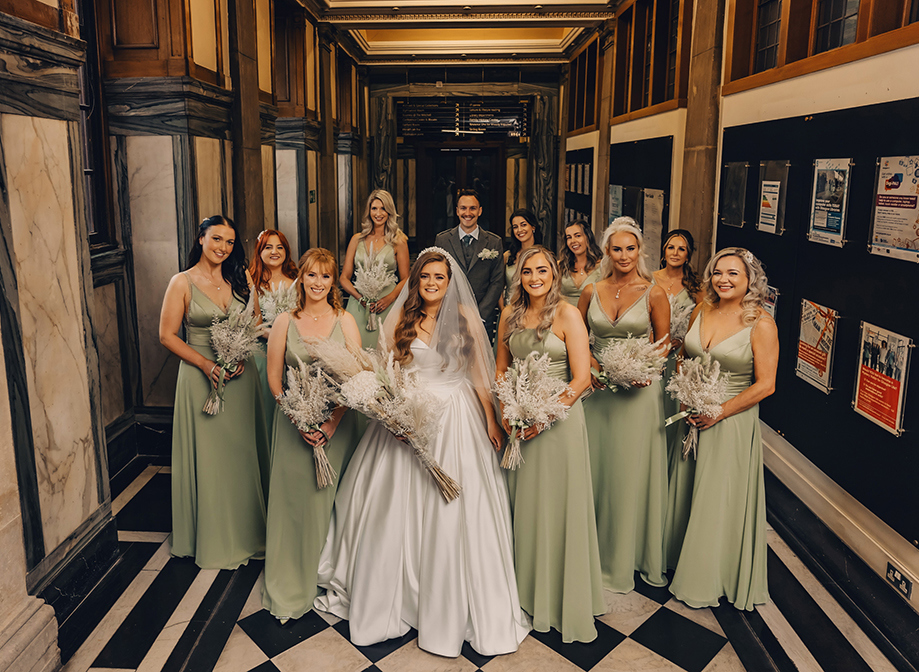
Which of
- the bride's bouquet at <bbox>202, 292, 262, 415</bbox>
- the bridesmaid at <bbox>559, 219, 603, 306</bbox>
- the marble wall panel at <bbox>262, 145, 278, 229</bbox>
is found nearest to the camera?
the bride's bouquet at <bbox>202, 292, 262, 415</bbox>

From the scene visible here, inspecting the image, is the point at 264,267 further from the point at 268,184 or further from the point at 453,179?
the point at 453,179

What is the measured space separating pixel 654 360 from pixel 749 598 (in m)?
1.33

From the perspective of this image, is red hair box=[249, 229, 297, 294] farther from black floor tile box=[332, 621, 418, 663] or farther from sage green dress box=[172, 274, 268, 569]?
black floor tile box=[332, 621, 418, 663]

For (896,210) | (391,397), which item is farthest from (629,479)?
(896,210)

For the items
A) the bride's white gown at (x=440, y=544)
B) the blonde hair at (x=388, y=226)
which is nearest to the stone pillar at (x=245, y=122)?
the blonde hair at (x=388, y=226)

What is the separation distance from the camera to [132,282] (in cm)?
543

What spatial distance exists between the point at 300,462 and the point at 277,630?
32.8 inches

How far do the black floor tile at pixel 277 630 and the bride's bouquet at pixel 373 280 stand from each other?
294 centimetres

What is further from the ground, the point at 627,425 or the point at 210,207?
the point at 210,207

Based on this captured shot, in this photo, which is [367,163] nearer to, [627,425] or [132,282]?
[132,282]

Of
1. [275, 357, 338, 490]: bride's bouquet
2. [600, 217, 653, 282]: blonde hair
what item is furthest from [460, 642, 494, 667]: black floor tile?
[600, 217, 653, 282]: blonde hair

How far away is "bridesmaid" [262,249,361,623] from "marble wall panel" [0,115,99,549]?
932 millimetres

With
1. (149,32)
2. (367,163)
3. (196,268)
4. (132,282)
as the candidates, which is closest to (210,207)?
(132,282)

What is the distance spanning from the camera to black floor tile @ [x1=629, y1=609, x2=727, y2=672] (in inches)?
125
